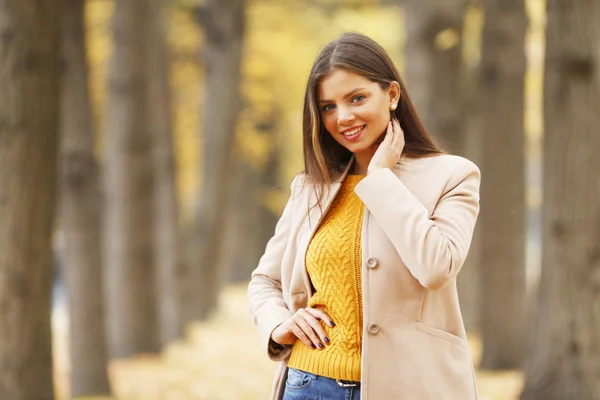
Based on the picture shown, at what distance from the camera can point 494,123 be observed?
11539 mm

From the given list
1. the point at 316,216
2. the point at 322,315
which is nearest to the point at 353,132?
the point at 316,216

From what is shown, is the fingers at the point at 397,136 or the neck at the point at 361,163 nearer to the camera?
the fingers at the point at 397,136

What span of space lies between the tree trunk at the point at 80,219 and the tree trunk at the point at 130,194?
205cm

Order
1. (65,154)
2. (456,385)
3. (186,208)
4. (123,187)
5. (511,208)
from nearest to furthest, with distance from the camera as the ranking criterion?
(456,385), (65,154), (511,208), (123,187), (186,208)

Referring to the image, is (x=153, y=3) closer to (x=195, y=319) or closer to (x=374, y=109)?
(x=195, y=319)

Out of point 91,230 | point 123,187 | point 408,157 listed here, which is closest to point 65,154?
A: point 91,230

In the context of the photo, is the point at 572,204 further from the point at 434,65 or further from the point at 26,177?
the point at 434,65

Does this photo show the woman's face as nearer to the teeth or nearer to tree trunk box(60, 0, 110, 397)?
the teeth

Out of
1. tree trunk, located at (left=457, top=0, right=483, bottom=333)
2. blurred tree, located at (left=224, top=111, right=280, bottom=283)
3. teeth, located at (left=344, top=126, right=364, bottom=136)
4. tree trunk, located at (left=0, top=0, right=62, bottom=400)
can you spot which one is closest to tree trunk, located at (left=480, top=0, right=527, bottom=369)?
tree trunk, located at (left=457, top=0, right=483, bottom=333)

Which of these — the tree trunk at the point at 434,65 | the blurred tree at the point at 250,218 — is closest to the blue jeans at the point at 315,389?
the tree trunk at the point at 434,65

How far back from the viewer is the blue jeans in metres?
3.33

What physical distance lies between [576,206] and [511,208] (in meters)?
4.61

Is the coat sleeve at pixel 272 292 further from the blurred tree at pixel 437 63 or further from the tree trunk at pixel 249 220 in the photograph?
the tree trunk at pixel 249 220

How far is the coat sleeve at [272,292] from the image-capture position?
3619 millimetres
